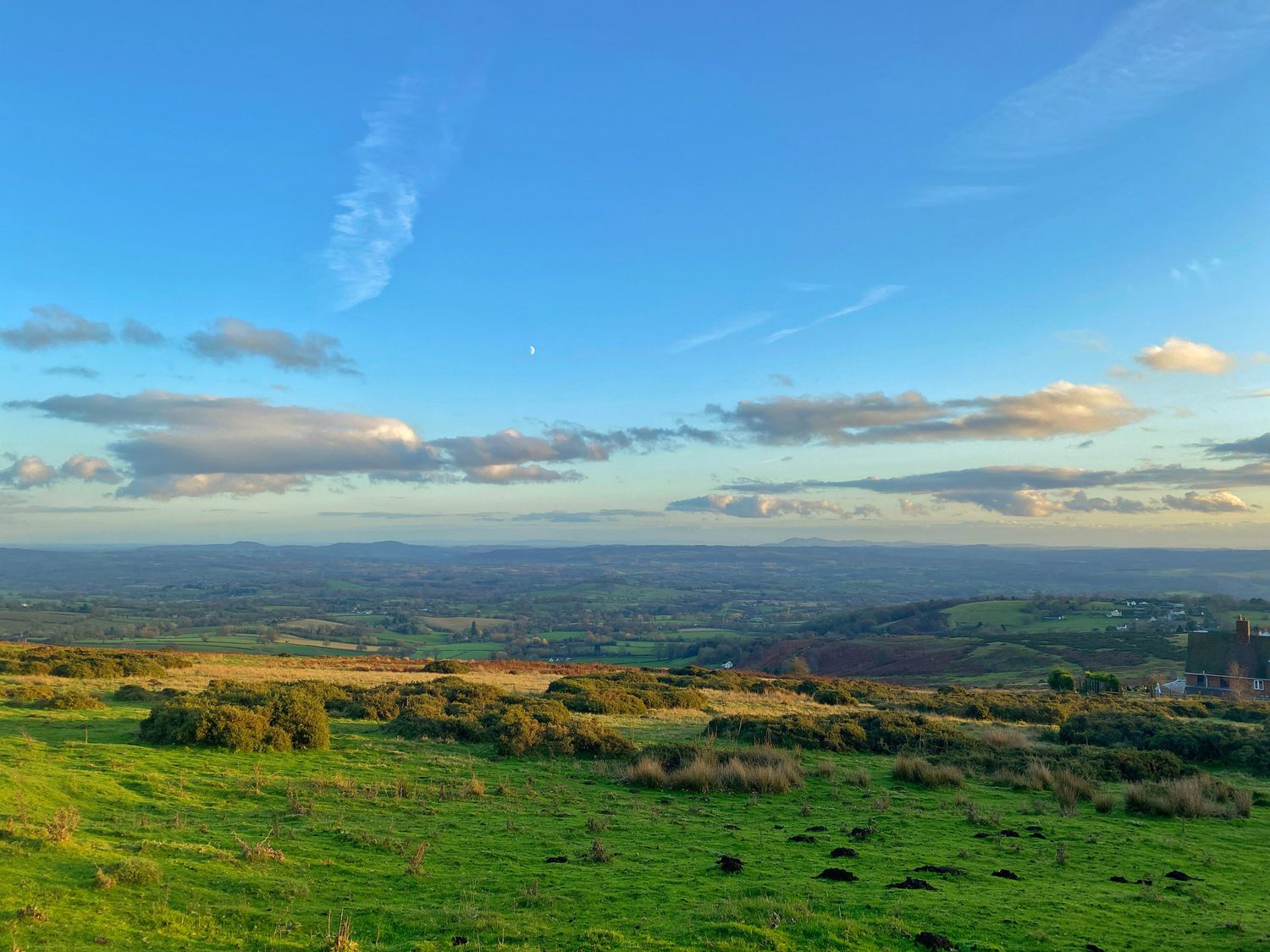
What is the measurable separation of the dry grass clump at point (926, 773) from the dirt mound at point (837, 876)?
852cm

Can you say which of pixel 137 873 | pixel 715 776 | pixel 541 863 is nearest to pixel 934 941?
pixel 541 863

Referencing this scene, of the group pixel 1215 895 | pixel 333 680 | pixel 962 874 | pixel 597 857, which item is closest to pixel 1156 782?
pixel 1215 895

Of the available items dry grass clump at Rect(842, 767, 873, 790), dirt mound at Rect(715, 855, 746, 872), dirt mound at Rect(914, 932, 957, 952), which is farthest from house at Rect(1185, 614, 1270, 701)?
dirt mound at Rect(914, 932, 957, 952)

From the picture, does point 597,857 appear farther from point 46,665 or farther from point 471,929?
point 46,665

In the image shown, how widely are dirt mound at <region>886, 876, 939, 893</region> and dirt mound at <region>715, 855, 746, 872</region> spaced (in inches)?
80.9

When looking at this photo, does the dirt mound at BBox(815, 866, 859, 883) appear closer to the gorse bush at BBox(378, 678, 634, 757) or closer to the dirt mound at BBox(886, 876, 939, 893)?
the dirt mound at BBox(886, 876, 939, 893)

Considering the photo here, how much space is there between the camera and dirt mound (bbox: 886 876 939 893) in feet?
34.4

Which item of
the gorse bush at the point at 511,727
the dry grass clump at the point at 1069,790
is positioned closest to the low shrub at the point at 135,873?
the gorse bush at the point at 511,727

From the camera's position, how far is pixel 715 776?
1727 centimetres

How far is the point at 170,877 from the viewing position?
30.5 feet

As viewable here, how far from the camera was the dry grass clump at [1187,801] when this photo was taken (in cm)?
1595

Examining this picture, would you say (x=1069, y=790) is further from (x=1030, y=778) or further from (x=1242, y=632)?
(x=1242, y=632)

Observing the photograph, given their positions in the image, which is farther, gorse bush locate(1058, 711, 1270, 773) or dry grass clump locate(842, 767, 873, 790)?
gorse bush locate(1058, 711, 1270, 773)

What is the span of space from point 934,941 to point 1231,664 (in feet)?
209
